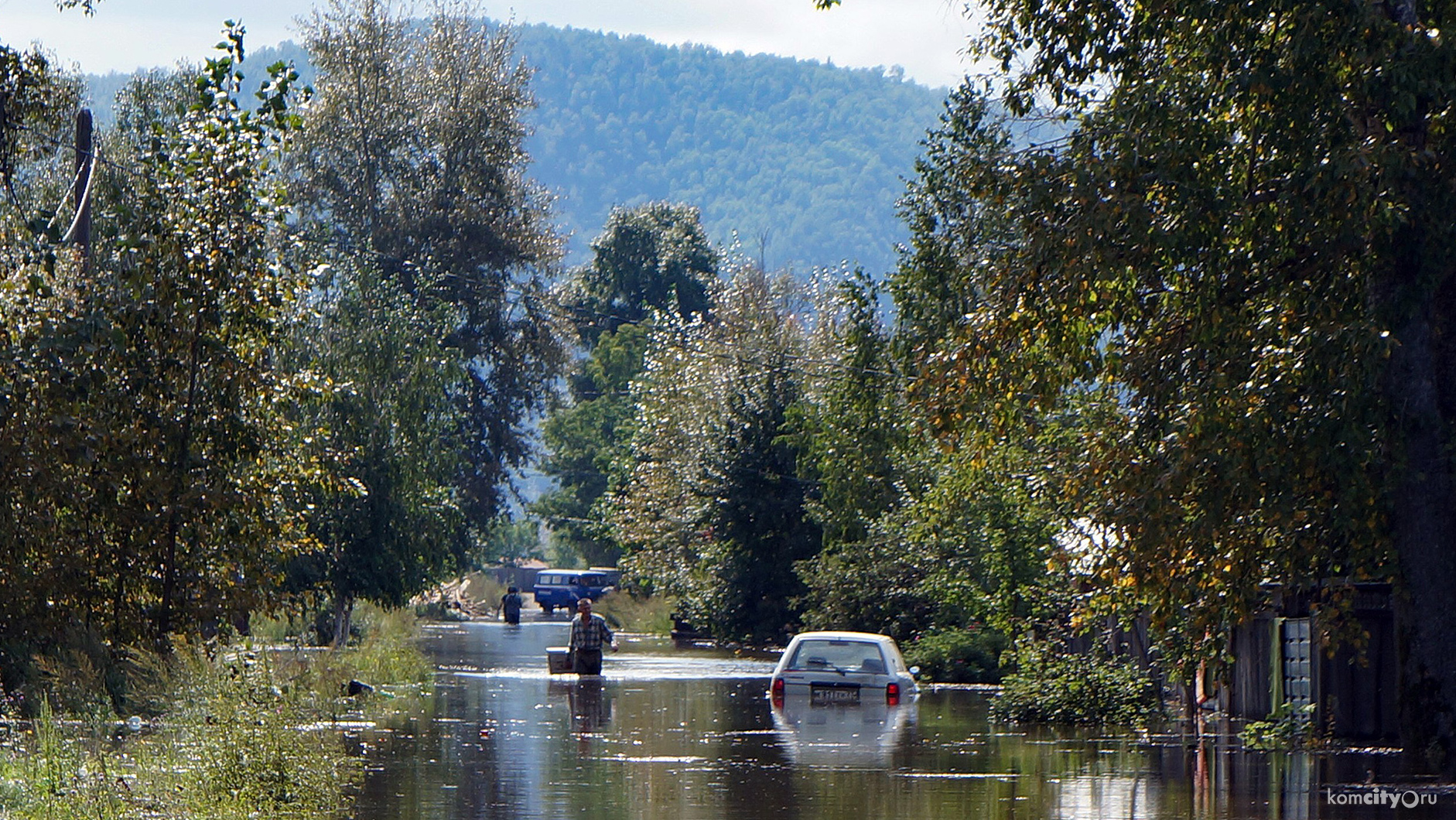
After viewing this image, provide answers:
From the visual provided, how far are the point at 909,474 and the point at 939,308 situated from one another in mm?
6143

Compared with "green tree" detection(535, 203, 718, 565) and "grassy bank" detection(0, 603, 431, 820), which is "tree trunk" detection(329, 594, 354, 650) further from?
"green tree" detection(535, 203, 718, 565)

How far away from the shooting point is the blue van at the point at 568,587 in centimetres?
9381

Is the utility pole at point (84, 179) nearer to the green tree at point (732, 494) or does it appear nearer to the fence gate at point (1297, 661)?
the fence gate at point (1297, 661)

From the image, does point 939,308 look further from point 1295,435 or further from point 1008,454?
point 1295,435

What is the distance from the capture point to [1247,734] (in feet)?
66.2

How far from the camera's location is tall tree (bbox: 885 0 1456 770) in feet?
48.5

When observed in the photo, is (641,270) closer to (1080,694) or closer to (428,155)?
(428,155)

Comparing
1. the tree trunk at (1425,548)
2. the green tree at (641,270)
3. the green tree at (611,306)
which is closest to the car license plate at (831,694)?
the tree trunk at (1425,548)

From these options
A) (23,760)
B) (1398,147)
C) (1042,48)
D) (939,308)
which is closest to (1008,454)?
(939,308)

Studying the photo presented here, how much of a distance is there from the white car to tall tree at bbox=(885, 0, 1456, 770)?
25.2ft

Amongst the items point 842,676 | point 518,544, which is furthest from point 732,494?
point 518,544

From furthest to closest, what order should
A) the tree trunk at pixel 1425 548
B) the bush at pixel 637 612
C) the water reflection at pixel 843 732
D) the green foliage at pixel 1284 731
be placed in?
the bush at pixel 637 612 < the green foliage at pixel 1284 731 < the water reflection at pixel 843 732 < the tree trunk at pixel 1425 548

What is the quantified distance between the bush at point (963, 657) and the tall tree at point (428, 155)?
2409cm

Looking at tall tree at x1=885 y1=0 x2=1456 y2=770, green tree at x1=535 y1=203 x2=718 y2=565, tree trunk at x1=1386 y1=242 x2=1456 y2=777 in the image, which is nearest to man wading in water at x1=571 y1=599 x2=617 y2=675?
tall tree at x1=885 y1=0 x2=1456 y2=770
